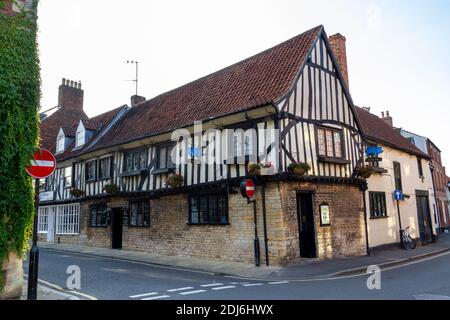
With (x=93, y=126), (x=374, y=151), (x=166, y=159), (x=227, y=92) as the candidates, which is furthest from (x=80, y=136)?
(x=374, y=151)

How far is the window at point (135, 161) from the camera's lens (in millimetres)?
17141

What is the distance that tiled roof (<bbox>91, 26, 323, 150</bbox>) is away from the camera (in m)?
13.3

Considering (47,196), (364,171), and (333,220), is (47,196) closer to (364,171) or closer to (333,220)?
(333,220)

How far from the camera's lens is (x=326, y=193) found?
44.5 ft

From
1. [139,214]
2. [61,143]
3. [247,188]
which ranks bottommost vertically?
[139,214]

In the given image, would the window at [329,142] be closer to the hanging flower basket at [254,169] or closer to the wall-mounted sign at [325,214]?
the wall-mounted sign at [325,214]

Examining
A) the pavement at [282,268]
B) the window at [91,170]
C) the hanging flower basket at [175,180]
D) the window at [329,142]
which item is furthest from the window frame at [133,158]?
the window at [329,142]

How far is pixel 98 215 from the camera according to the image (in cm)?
2009

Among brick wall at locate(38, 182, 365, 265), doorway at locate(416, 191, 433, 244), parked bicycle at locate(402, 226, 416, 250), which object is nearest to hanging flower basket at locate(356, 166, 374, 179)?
brick wall at locate(38, 182, 365, 265)

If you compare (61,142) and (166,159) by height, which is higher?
(61,142)

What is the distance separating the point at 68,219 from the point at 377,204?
18.0m
